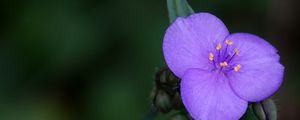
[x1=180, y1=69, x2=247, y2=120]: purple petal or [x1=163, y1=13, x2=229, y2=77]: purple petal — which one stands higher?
[x1=163, y1=13, x2=229, y2=77]: purple petal

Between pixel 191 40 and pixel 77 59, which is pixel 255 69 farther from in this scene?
pixel 77 59

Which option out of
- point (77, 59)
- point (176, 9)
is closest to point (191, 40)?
point (176, 9)

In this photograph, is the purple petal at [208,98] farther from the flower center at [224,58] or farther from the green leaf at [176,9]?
the green leaf at [176,9]

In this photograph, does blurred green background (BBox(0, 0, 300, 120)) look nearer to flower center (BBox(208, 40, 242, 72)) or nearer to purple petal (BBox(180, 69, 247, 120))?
flower center (BBox(208, 40, 242, 72))

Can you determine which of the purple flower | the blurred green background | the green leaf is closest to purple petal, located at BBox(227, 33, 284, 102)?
the purple flower

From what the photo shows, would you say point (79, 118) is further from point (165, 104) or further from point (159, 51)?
point (165, 104)

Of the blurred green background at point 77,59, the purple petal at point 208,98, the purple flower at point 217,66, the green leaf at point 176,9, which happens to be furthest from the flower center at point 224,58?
the blurred green background at point 77,59

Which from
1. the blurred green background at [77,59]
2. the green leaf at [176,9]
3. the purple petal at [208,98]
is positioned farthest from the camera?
the blurred green background at [77,59]
